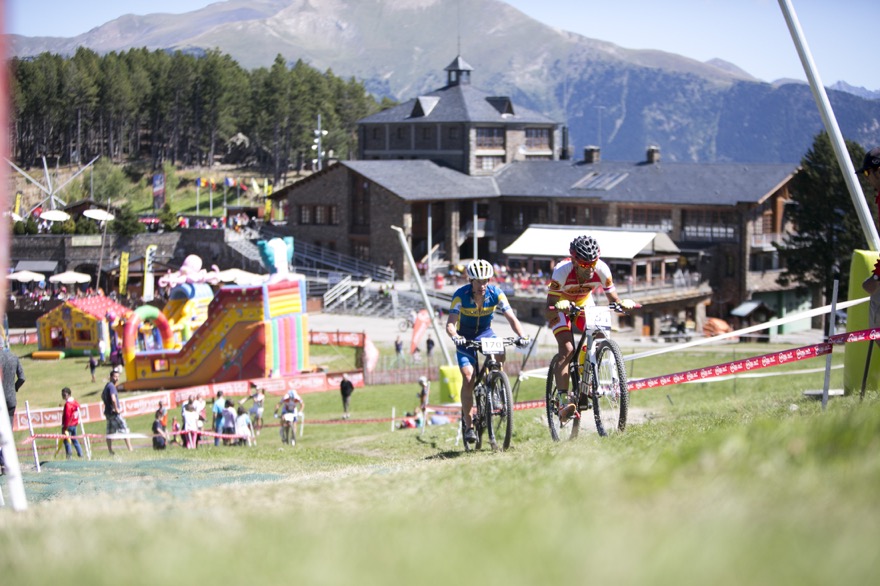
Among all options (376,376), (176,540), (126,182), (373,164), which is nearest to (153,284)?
(373,164)

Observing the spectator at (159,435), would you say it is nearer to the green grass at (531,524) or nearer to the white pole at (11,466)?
the white pole at (11,466)

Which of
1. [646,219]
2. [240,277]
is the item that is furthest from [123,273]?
[646,219]

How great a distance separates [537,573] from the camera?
471cm

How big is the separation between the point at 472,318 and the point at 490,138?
69.1 m

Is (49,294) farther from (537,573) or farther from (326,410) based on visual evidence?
(537,573)

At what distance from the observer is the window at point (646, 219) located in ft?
228

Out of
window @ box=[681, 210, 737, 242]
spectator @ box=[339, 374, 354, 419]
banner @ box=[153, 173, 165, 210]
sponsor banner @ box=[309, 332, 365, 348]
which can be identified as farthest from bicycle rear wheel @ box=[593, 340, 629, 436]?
banner @ box=[153, 173, 165, 210]

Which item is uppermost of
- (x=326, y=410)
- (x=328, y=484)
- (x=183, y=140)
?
(x=183, y=140)

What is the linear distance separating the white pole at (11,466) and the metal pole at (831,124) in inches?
416

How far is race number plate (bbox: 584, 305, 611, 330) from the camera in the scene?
11383 millimetres

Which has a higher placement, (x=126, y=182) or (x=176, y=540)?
(x=126, y=182)

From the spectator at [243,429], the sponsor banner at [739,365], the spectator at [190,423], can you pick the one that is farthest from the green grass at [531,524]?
the spectator at [243,429]

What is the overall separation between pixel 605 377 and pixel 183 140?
113638 mm

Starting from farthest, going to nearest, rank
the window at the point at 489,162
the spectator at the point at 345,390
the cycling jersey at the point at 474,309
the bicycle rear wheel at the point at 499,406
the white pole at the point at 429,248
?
the window at the point at 489,162, the white pole at the point at 429,248, the spectator at the point at 345,390, the cycling jersey at the point at 474,309, the bicycle rear wheel at the point at 499,406
